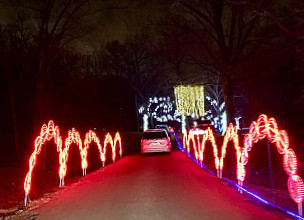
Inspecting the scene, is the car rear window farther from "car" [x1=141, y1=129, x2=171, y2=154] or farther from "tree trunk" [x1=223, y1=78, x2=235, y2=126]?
"tree trunk" [x1=223, y1=78, x2=235, y2=126]

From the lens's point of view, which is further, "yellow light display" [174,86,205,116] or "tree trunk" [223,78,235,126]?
"yellow light display" [174,86,205,116]

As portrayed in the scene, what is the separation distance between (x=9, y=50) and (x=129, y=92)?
35062 millimetres

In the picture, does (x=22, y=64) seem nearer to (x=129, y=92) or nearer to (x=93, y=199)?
(x=93, y=199)

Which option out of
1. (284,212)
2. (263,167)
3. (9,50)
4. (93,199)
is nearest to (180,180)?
(93,199)

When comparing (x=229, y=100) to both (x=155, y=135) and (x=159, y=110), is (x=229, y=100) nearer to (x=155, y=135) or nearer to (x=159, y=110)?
(x=155, y=135)

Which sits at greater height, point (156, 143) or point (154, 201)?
point (156, 143)

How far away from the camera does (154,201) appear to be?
30.0ft

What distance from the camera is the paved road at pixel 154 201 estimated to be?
7715 millimetres

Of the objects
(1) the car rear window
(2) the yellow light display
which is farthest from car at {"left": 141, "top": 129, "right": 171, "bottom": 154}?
(2) the yellow light display

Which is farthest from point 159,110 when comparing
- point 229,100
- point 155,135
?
point 229,100

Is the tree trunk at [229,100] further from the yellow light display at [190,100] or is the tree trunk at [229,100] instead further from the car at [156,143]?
the yellow light display at [190,100]

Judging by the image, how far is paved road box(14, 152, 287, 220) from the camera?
7715mm

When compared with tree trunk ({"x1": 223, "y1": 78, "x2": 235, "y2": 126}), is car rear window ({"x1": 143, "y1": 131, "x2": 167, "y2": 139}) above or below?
below

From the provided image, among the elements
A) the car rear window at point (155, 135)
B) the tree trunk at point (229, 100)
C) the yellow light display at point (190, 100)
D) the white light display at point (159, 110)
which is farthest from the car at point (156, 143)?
the white light display at point (159, 110)
